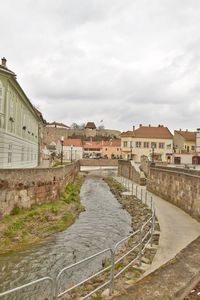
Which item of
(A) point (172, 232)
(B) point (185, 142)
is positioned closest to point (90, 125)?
(B) point (185, 142)

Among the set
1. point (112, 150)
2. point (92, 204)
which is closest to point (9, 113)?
point (92, 204)

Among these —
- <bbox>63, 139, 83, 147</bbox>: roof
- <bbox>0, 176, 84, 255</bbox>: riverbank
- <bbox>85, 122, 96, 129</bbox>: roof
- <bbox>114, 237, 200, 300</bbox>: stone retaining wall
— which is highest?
<bbox>85, 122, 96, 129</bbox>: roof

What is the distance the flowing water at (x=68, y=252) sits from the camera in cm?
1033

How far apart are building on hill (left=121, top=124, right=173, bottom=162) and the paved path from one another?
4779 cm

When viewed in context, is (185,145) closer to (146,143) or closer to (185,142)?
(185,142)

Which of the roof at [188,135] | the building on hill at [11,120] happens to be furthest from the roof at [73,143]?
the building on hill at [11,120]

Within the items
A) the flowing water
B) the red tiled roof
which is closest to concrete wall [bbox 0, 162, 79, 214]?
the flowing water

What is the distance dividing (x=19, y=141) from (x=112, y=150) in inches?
2728

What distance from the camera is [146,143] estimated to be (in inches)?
2675

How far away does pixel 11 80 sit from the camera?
20156 mm

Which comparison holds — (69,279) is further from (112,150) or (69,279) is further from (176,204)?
(112,150)

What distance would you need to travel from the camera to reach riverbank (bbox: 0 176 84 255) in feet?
45.1

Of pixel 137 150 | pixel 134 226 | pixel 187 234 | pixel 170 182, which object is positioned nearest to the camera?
pixel 187 234

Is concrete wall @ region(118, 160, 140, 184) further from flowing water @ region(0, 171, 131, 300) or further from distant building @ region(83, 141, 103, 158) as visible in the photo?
distant building @ region(83, 141, 103, 158)
